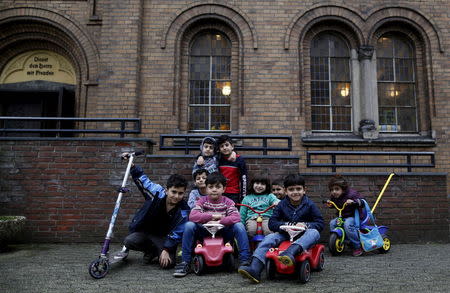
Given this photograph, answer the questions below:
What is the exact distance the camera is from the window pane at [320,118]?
932cm

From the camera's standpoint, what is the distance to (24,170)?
259 inches

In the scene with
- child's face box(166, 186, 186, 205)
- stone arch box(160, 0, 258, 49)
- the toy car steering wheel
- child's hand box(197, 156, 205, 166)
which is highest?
stone arch box(160, 0, 258, 49)

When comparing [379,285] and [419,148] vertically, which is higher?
[419,148]

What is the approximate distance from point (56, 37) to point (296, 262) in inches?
345

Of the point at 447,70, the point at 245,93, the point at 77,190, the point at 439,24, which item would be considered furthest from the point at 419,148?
the point at 77,190

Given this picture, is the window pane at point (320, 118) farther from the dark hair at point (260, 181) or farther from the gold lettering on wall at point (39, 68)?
the gold lettering on wall at point (39, 68)

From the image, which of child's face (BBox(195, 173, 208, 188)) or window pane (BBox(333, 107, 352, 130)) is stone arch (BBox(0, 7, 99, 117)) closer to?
child's face (BBox(195, 173, 208, 188))

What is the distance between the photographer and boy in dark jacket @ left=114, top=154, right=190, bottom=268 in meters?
4.61

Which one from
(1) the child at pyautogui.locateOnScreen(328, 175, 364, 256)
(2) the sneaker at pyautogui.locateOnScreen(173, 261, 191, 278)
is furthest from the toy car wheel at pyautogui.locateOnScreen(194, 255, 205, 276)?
(1) the child at pyautogui.locateOnScreen(328, 175, 364, 256)

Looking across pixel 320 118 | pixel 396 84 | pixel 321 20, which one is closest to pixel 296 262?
pixel 320 118

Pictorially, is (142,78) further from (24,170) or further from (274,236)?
(274,236)

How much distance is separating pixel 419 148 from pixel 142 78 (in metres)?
7.30

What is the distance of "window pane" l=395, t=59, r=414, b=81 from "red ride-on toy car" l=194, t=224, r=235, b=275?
25.7 ft

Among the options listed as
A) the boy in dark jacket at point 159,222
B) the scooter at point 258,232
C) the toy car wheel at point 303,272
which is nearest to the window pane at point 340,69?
the scooter at point 258,232
